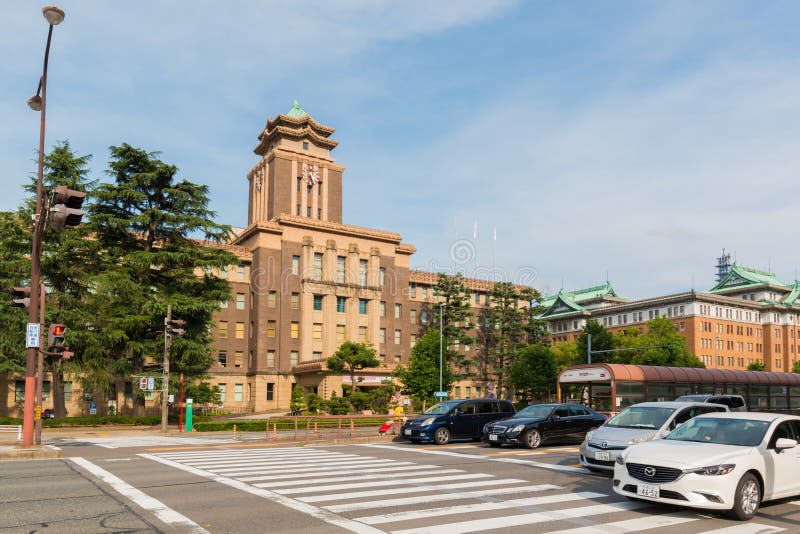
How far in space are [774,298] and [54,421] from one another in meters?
124

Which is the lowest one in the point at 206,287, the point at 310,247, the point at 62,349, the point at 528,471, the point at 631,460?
the point at 528,471

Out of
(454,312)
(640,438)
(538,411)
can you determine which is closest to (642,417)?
(640,438)

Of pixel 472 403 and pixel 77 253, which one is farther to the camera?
pixel 77 253

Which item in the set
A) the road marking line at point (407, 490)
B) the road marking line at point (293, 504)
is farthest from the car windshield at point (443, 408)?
the road marking line at point (407, 490)

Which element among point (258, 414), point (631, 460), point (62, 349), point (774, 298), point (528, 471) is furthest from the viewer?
point (774, 298)

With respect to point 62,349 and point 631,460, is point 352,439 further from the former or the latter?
point 631,460

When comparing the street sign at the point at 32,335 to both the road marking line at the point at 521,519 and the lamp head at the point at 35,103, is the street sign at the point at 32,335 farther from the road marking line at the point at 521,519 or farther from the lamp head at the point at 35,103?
the road marking line at the point at 521,519

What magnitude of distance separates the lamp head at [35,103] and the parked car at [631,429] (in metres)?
18.2

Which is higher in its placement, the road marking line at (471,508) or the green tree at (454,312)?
the green tree at (454,312)

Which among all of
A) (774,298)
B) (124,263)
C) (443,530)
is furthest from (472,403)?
(774,298)

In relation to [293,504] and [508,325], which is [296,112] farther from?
[293,504]

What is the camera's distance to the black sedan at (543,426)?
20688mm

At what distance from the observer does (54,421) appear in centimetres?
3488

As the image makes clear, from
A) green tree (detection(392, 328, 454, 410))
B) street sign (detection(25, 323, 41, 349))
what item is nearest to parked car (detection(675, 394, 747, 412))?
street sign (detection(25, 323, 41, 349))
